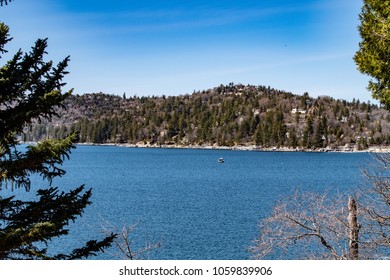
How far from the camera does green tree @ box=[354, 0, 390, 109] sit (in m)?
10.0

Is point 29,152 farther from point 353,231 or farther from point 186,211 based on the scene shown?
point 186,211

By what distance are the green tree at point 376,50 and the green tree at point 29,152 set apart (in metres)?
6.33

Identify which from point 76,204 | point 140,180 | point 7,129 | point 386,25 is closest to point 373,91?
point 386,25

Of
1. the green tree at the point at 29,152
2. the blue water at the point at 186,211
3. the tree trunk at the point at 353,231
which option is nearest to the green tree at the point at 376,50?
the tree trunk at the point at 353,231

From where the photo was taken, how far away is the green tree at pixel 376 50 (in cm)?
1002

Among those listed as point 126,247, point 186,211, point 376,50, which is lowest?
point 186,211

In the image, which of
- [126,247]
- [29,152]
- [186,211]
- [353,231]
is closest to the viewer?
[29,152]

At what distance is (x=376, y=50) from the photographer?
10.3 metres

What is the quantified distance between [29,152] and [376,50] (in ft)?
23.9

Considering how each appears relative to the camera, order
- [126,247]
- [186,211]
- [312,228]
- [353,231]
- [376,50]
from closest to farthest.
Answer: [376,50] → [353,231] → [312,228] → [126,247] → [186,211]

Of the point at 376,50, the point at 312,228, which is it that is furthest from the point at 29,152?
the point at 312,228

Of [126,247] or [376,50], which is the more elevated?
[376,50]

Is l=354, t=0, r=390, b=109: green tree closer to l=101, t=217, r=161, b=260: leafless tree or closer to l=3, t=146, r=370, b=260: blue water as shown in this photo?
l=3, t=146, r=370, b=260: blue water
